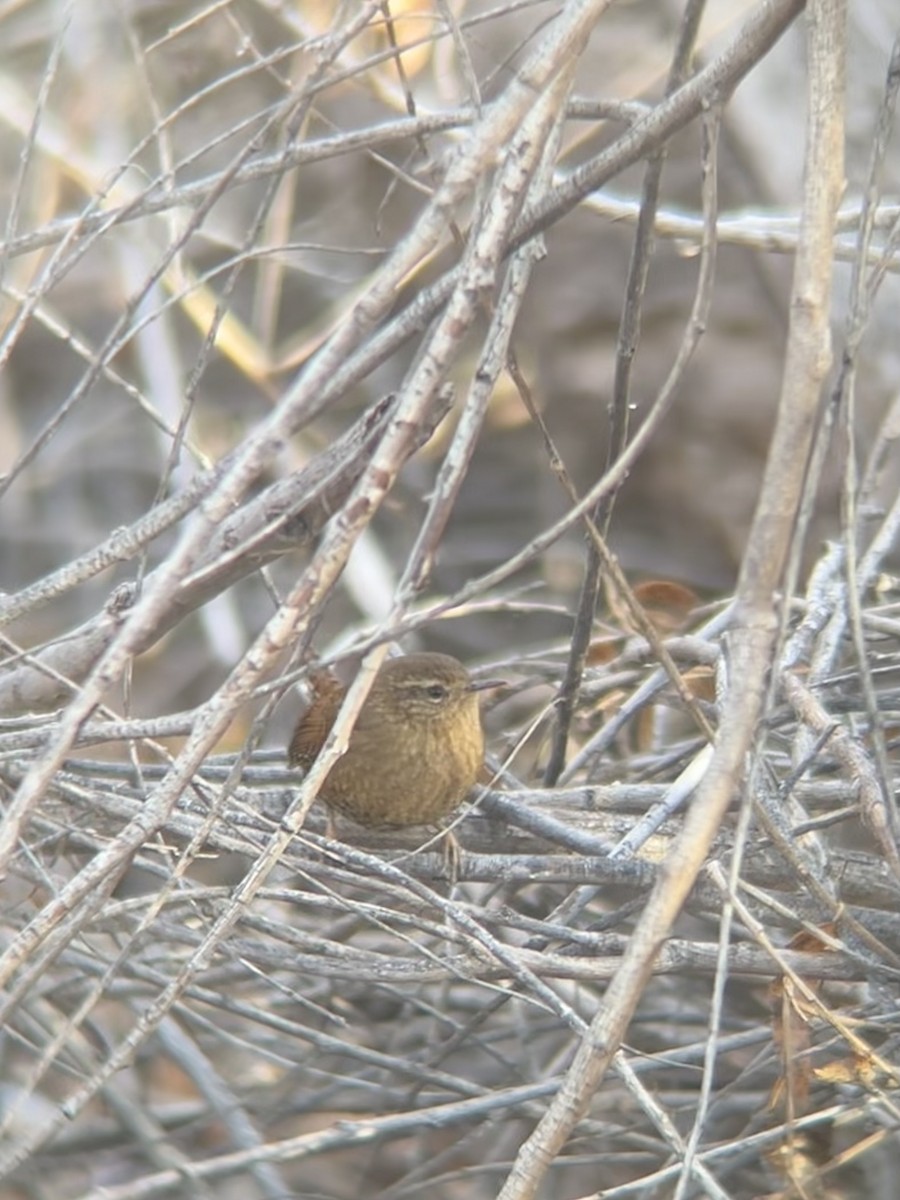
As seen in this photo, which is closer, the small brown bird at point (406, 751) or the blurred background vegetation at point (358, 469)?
the blurred background vegetation at point (358, 469)

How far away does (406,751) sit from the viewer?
393 cm

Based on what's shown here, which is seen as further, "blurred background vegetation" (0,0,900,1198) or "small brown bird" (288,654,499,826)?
"small brown bird" (288,654,499,826)

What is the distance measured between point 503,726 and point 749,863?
2.16 metres

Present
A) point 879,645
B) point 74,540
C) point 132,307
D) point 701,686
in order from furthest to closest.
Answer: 1. point 74,540
2. point 879,645
3. point 701,686
4. point 132,307

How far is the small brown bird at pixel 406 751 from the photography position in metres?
3.82

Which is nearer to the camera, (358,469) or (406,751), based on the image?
(358,469)

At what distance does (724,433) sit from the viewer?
8.43 metres

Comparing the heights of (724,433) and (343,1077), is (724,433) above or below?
above

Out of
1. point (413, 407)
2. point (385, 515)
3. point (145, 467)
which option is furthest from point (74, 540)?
point (413, 407)

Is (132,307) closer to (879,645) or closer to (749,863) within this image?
(749,863)

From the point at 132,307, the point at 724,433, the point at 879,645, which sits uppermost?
the point at 724,433

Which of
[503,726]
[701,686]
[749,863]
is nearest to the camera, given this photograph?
[749,863]

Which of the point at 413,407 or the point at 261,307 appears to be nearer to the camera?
the point at 413,407

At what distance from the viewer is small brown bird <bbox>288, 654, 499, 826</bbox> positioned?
382 cm
